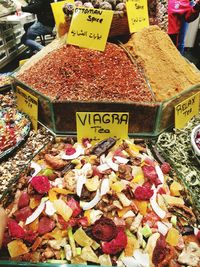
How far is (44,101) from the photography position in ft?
4.65

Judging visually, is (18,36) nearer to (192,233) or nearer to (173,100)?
(173,100)

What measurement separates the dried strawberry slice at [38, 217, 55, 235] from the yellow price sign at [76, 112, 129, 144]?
49 cm

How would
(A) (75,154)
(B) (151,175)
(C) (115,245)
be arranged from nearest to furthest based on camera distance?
(C) (115,245) < (B) (151,175) < (A) (75,154)

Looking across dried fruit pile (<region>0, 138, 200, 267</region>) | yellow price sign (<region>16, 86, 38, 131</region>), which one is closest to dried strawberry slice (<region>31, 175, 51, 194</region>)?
dried fruit pile (<region>0, 138, 200, 267</region>)

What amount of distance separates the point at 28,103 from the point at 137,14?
87 centimetres

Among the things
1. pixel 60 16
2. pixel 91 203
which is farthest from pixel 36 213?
pixel 60 16

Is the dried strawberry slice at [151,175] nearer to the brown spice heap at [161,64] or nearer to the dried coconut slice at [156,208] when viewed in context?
the dried coconut slice at [156,208]

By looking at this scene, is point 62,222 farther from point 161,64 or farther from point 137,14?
point 137,14

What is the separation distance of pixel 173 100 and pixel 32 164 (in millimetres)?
769

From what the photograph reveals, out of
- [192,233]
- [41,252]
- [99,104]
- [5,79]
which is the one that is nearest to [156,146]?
[99,104]

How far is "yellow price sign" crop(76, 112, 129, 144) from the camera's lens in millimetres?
1361

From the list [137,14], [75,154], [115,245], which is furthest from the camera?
[137,14]

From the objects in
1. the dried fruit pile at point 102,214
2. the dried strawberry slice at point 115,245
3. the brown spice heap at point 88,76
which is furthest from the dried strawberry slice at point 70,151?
the dried strawberry slice at point 115,245

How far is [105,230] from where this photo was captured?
1.01m
